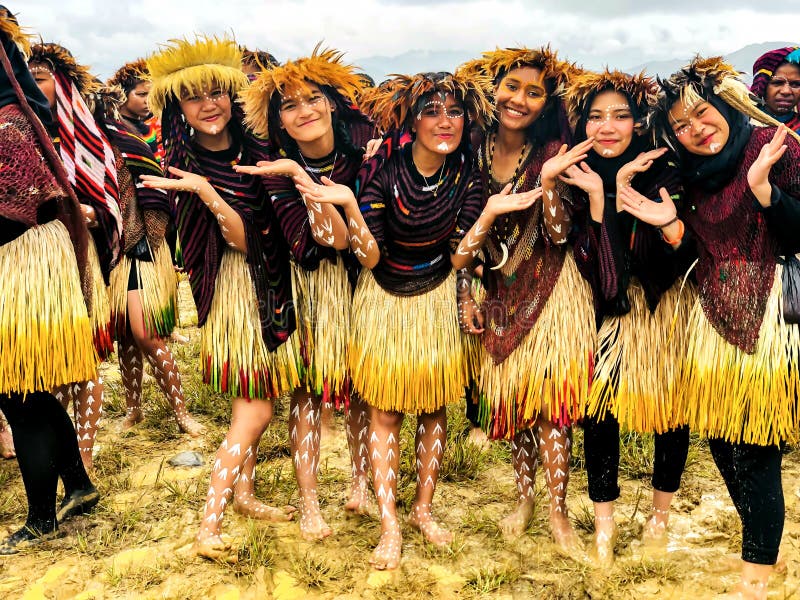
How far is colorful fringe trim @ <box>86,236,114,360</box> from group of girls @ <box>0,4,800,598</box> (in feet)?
0.85

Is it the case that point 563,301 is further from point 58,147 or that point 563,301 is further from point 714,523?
point 58,147

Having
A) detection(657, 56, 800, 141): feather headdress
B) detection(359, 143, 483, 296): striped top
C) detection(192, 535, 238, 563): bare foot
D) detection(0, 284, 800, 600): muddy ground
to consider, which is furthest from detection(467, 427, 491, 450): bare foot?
detection(657, 56, 800, 141): feather headdress

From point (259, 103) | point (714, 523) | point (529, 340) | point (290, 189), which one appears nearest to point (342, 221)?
point (290, 189)

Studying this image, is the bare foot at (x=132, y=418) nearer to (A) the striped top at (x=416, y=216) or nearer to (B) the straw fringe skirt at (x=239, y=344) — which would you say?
(B) the straw fringe skirt at (x=239, y=344)

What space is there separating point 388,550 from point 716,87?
205 cm

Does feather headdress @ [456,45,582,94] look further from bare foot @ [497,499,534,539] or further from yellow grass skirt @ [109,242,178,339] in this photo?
yellow grass skirt @ [109,242,178,339]

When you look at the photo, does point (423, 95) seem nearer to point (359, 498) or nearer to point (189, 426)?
point (359, 498)

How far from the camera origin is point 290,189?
2609 mm

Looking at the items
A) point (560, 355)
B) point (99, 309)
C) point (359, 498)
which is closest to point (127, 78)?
point (99, 309)

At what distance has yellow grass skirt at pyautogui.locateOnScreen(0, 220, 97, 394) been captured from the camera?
2549 millimetres

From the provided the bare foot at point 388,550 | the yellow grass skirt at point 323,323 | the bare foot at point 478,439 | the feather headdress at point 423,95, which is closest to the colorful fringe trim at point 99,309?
the yellow grass skirt at point 323,323

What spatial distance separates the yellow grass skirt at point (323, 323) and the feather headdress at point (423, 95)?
61 centimetres

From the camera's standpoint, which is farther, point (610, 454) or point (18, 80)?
point (610, 454)

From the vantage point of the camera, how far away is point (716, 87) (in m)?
2.17
